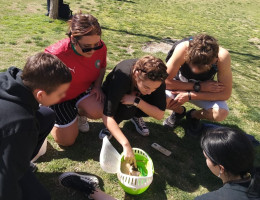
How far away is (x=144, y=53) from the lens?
569cm

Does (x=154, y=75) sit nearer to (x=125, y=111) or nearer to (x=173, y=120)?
(x=125, y=111)

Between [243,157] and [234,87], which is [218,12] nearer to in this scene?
[234,87]

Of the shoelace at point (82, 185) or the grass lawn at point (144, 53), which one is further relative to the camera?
the grass lawn at point (144, 53)

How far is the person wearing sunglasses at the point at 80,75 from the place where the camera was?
2342 millimetres

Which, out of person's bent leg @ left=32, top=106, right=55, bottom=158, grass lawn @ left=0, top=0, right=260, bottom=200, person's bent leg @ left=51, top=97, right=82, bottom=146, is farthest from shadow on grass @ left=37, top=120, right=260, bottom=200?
person's bent leg @ left=32, top=106, right=55, bottom=158

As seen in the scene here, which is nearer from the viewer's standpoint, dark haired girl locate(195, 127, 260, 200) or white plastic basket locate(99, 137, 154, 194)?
dark haired girl locate(195, 127, 260, 200)

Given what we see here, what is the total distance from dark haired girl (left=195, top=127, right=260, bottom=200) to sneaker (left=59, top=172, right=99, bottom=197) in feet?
2.99

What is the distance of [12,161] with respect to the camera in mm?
1451

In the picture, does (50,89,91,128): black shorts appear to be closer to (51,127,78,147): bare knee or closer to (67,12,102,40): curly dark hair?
(51,127,78,147): bare knee

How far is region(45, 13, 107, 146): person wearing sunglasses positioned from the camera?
234 centimetres

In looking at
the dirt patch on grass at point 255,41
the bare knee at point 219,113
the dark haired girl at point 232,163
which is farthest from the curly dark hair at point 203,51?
the dirt patch on grass at point 255,41

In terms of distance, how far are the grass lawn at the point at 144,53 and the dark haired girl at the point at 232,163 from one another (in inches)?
30.5

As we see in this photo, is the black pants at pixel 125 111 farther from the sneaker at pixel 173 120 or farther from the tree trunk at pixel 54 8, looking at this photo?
the tree trunk at pixel 54 8

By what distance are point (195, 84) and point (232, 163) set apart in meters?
1.46
